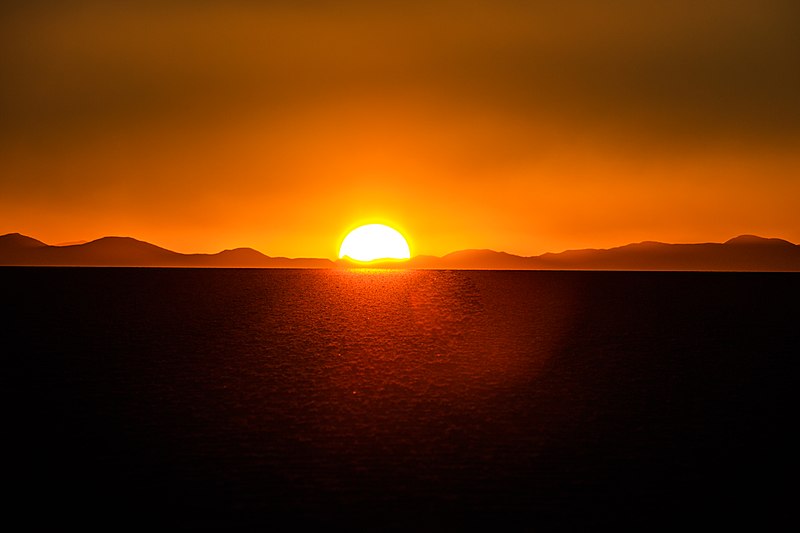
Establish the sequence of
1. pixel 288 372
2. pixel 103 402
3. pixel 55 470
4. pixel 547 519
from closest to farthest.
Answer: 1. pixel 547 519
2. pixel 55 470
3. pixel 103 402
4. pixel 288 372

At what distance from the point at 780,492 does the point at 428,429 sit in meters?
7.31

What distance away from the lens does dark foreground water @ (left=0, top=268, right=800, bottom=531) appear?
11.0 m

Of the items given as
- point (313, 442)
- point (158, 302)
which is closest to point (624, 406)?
point (313, 442)

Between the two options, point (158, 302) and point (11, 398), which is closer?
point (11, 398)

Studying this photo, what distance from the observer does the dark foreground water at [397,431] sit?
11.0m

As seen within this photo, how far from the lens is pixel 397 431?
16016 mm

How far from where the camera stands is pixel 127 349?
103ft

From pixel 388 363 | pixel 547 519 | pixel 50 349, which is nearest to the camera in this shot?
pixel 547 519

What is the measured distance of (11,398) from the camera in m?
19.8

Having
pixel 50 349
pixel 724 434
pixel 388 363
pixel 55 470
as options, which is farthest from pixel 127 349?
pixel 724 434

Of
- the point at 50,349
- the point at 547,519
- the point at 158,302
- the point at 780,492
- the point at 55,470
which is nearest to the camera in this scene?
the point at 547,519

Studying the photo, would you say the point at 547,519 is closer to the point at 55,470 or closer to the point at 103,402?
the point at 55,470

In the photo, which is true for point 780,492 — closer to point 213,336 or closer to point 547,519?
point 547,519

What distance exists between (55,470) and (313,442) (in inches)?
197
